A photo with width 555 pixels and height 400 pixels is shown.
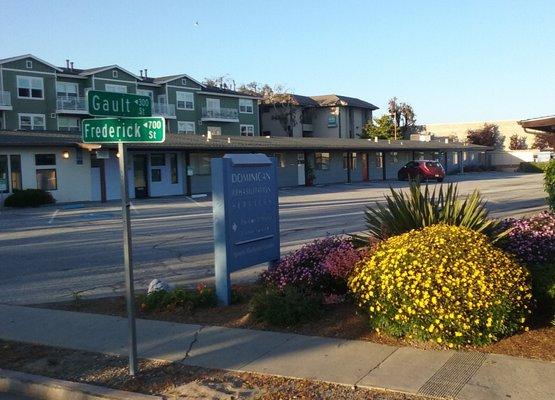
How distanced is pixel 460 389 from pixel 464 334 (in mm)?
1047

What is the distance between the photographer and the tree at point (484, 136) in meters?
85.3

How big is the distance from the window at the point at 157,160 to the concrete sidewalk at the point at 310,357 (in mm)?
29081

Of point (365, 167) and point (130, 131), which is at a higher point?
point (130, 131)

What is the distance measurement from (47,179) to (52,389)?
29086mm

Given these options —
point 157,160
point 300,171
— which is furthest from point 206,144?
point 300,171

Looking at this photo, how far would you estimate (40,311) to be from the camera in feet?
27.8

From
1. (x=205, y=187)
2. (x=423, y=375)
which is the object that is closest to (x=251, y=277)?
(x=423, y=375)

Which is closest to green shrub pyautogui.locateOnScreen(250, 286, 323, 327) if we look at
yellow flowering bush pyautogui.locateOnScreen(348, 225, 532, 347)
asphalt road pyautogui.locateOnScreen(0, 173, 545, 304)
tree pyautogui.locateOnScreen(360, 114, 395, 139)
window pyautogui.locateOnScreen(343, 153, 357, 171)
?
yellow flowering bush pyautogui.locateOnScreen(348, 225, 532, 347)

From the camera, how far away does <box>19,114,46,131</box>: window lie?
156 feet

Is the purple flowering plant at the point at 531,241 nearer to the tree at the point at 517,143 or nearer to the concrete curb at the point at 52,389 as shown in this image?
the concrete curb at the point at 52,389

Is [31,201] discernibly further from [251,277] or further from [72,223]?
[251,277]

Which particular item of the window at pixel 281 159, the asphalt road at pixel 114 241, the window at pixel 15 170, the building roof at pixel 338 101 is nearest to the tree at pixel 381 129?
the building roof at pixel 338 101

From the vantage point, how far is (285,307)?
7125 millimetres

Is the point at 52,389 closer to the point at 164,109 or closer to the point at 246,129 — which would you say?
the point at 164,109
